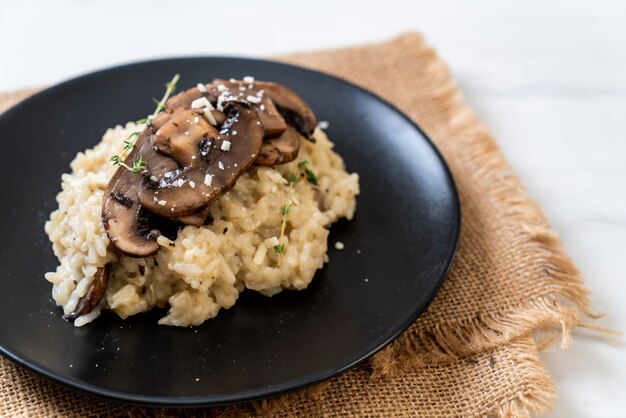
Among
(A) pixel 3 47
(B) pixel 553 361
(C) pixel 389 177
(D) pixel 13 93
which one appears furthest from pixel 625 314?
(A) pixel 3 47

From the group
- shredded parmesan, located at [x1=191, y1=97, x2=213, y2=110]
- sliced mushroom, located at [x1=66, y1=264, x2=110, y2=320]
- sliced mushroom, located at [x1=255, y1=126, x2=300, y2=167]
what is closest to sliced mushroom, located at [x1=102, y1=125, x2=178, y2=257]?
sliced mushroom, located at [x1=66, y1=264, x2=110, y2=320]

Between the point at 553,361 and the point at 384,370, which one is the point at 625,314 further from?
the point at 384,370

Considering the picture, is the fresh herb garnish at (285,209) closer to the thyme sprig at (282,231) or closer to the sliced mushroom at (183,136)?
the thyme sprig at (282,231)

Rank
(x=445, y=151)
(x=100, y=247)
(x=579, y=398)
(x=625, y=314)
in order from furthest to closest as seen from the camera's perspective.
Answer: (x=445, y=151), (x=625, y=314), (x=579, y=398), (x=100, y=247)

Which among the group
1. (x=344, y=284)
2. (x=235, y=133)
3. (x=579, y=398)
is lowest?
(x=579, y=398)

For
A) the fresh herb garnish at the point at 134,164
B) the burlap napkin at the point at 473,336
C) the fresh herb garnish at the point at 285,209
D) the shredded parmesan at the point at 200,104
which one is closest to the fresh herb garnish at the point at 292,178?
the fresh herb garnish at the point at 285,209

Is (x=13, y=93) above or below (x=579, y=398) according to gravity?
above

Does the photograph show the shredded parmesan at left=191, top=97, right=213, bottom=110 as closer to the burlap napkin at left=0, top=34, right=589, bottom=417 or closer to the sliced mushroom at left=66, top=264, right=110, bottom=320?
the sliced mushroom at left=66, top=264, right=110, bottom=320
